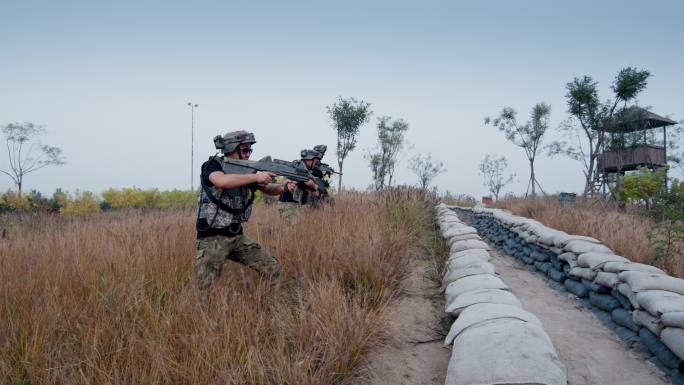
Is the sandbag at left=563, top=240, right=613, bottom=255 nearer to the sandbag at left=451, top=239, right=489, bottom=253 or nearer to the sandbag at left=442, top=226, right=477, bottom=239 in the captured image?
the sandbag at left=451, top=239, right=489, bottom=253

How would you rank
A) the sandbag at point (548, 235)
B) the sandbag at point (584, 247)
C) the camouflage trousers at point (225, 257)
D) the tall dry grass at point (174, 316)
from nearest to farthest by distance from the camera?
the tall dry grass at point (174, 316) < the camouflage trousers at point (225, 257) < the sandbag at point (584, 247) < the sandbag at point (548, 235)

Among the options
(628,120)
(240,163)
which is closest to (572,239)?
(240,163)

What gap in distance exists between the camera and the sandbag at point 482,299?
2707mm

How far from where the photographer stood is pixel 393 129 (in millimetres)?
24875

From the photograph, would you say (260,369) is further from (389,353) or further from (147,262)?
(147,262)

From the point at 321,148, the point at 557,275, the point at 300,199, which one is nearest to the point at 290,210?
the point at 300,199

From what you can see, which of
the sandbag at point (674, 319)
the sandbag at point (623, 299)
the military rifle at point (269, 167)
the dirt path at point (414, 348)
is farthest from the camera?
the sandbag at point (623, 299)

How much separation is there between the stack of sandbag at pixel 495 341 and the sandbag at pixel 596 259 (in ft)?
5.48

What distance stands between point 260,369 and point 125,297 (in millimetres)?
1162

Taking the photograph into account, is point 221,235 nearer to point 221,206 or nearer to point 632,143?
point 221,206

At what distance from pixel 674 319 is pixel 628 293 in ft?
2.88

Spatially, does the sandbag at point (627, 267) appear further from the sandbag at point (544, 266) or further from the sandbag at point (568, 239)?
the sandbag at point (544, 266)

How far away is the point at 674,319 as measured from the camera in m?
2.47

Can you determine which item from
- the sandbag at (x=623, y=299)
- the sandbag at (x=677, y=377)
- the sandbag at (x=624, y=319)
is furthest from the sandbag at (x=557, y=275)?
the sandbag at (x=677, y=377)
